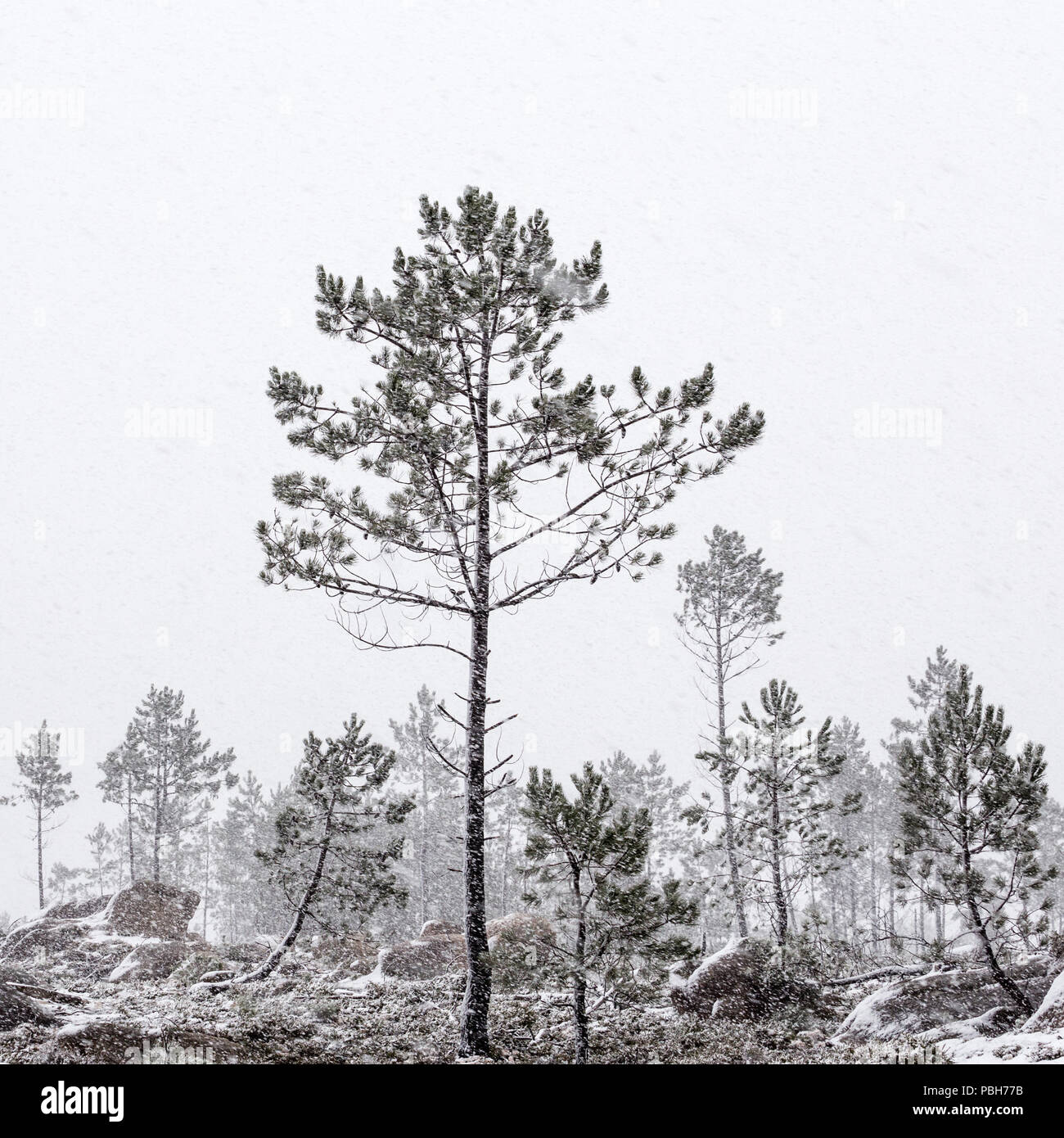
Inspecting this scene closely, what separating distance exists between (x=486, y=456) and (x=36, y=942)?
80.7 feet

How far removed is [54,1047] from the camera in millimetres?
6996

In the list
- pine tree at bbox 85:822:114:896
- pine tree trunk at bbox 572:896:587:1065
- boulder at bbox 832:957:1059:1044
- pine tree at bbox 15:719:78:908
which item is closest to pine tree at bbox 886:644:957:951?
boulder at bbox 832:957:1059:1044

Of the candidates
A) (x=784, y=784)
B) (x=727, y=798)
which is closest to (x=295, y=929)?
(x=727, y=798)

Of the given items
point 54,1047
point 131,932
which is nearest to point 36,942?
point 131,932

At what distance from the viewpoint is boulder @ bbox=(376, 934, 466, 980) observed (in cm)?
1650

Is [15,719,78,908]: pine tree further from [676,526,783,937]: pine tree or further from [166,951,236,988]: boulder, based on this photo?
[676,526,783,937]: pine tree

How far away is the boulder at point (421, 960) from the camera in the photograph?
16.5 metres

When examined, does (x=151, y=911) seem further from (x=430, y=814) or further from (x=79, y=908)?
(x=430, y=814)

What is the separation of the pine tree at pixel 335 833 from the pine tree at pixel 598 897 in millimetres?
7416

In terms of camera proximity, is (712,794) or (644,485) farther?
(712,794)

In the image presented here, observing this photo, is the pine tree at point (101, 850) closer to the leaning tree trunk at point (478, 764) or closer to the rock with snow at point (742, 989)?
the rock with snow at point (742, 989)

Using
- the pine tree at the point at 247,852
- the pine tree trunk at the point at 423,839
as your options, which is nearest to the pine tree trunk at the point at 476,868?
the pine tree trunk at the point at 423,839

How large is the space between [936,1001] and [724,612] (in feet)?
37.8
